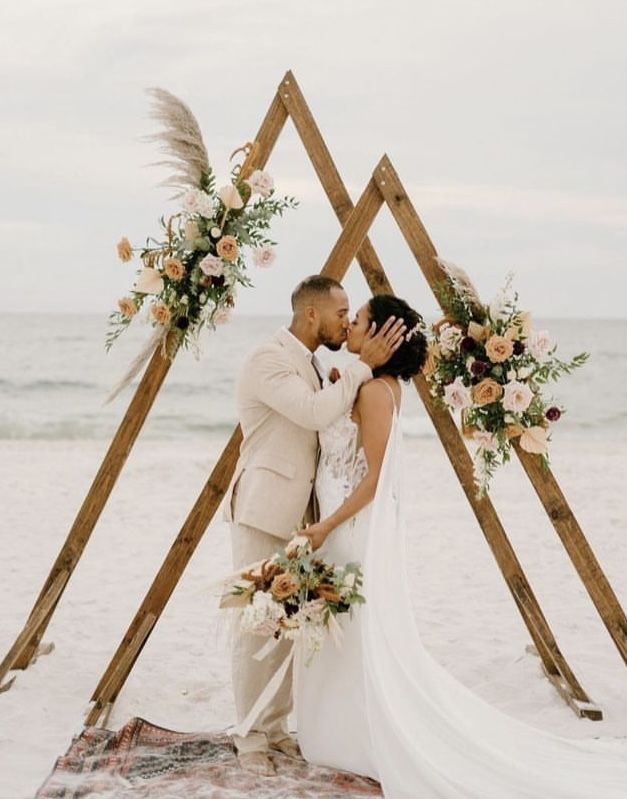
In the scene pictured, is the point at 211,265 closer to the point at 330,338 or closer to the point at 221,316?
the point at 221,316

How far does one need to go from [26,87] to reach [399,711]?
3073 centimetres

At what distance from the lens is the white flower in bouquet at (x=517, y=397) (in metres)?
5.25

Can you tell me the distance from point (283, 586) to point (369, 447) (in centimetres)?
67

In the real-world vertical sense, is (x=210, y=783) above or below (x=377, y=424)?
below

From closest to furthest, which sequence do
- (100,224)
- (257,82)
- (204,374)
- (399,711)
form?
1. (399,711)
2. (204,374)
3. (257,82)
4. (100,224)

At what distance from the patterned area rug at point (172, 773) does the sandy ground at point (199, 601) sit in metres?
0.17

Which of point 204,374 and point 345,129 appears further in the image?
point 345,129

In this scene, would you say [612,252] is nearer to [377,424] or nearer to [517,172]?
[517,172]

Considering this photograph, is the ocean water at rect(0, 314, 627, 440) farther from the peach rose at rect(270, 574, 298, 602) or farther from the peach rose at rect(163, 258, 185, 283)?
the peach rose at rect(270, 574, 298, 602)

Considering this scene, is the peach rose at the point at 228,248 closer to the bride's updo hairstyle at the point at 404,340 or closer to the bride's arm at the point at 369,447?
the bride's updo hairstyle at the point at 404,340

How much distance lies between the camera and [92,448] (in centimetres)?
2050

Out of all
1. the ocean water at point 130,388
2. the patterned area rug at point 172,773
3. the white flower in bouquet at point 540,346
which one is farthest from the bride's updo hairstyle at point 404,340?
the ocean water at point 130,388

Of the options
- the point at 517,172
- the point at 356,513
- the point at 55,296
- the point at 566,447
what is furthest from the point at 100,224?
the point at 356,513

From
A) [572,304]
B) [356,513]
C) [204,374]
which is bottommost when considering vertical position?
[356,513]
